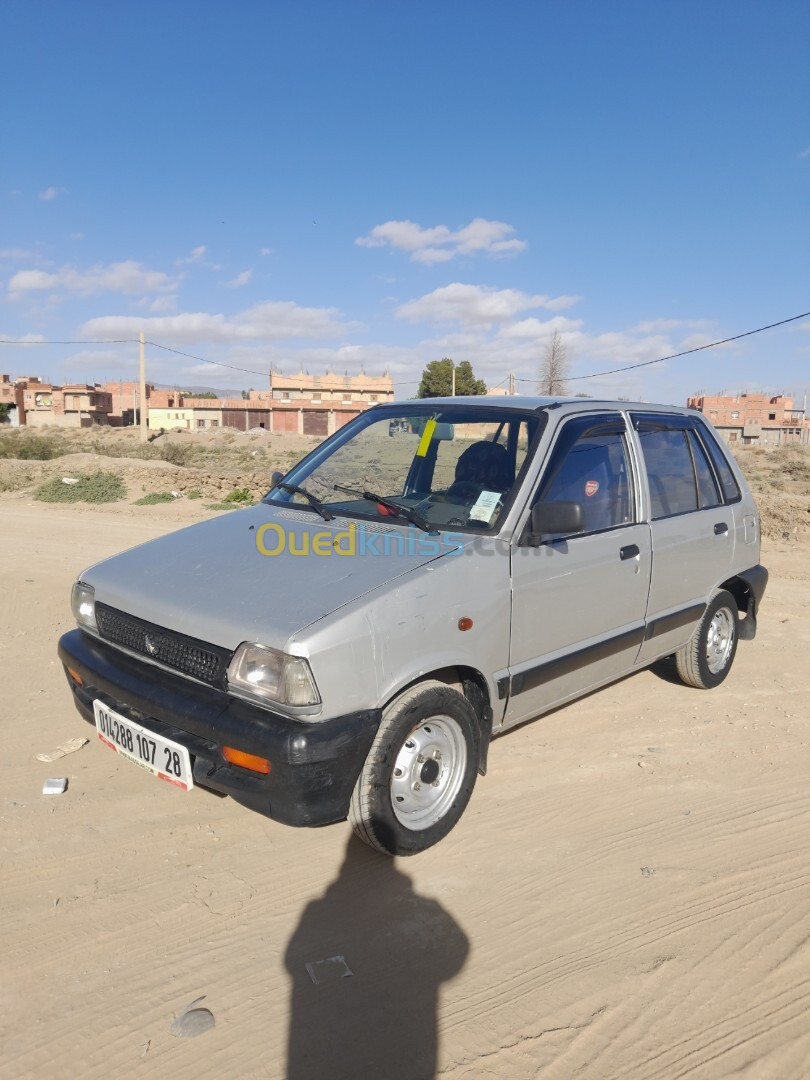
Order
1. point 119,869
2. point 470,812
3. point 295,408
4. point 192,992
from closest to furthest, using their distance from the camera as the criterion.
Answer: point 192,992, point 119,869, point 470,812, point 295,408

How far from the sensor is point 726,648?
514 cm

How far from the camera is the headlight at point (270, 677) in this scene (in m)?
2.52

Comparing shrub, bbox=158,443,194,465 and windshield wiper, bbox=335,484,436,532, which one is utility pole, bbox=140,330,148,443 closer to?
shrub, bbox=158,443,194,465

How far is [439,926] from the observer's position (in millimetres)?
2643

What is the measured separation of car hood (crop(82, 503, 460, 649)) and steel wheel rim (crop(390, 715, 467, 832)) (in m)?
0.67

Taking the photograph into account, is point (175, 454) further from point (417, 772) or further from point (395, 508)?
point (417, 772)

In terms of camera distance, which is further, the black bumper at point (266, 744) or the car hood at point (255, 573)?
the car hood at point (255, 573)

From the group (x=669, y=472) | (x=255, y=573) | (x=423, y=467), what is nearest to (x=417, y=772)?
(x=255, y=573)

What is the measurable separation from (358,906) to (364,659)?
0.96 m

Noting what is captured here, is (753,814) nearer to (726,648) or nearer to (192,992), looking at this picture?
(726,648)

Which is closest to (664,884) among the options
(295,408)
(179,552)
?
(179,552)

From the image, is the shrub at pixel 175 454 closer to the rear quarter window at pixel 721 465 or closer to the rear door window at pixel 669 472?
the rear quarter window at pixel 721 465

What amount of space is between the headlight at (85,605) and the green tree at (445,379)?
1910 inches

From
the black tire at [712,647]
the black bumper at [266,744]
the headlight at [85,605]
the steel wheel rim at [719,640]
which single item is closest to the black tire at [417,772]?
the black bumper at [266,744]
